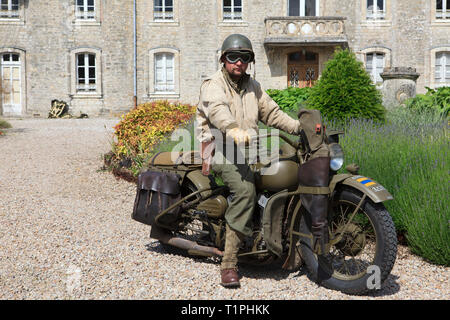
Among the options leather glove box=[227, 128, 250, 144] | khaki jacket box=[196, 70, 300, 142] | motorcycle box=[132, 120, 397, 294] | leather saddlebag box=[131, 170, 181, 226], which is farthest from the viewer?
leather saddlebag box=[131, 170, 181, 226]

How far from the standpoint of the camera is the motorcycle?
3117 mm

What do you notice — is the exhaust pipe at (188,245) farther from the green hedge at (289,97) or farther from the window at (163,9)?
the window at (163,9)

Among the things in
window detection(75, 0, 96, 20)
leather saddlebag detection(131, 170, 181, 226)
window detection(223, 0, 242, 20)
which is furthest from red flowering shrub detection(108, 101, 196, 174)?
window detection(75, 0, 96, 20)

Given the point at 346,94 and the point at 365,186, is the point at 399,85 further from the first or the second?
the point at 365,186

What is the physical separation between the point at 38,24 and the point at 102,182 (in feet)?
51.7

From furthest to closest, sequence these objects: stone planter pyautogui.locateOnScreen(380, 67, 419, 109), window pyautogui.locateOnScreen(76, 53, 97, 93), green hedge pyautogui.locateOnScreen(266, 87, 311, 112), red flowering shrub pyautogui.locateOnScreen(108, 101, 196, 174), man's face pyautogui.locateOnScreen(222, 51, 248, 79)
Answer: window pyautogui.locateOnScreen(76, 53, 97, 93) < green hedge pyautogui.locateOnScreen(266, 87, 311, 112) < stone planter pyautogui.locateOnScreen(380, 67, 419, 109) < red flowering shrub pyautogui.locateOnScreen(108, 101, 196, 174) < man's face pyautogui.locateOnScreen(222, 51, 248, 79)

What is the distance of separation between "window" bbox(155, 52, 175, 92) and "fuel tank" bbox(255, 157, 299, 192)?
18.1 metres

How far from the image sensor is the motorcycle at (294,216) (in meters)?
3.12

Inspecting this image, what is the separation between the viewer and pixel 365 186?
10.3 ft

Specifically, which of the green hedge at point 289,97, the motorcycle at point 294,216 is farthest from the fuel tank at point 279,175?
the green hedge at point 289,97

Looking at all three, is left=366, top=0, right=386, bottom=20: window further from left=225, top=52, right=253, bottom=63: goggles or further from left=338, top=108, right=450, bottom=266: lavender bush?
left=225, top=52, right=253, bottom=63: goggles

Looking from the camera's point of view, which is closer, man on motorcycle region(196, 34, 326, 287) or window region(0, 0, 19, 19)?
man on motorcycle region(196, 34, 326, 287)

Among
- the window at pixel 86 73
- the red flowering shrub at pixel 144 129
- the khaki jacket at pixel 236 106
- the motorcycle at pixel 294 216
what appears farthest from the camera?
the window at pixel 86 73

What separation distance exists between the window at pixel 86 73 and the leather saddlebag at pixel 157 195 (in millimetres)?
18024
